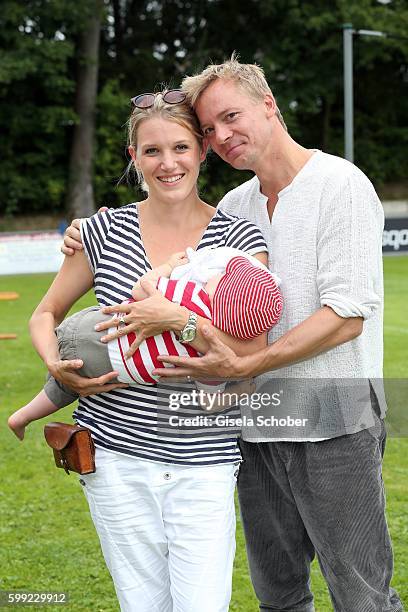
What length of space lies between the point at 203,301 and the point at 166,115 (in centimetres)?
58

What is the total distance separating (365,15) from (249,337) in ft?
117

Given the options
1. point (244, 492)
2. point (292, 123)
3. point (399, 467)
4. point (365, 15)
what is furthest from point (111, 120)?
point (244, 492)

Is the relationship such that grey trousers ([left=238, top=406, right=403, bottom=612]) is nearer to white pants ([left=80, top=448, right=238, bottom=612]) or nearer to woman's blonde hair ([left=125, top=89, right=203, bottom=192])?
white pants ([left=80, top=448, right=238, bottom=612])

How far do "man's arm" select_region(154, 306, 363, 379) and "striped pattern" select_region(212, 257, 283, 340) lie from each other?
0.23ft

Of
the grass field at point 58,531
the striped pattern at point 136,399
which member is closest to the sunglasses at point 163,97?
the striped pattern at point 136,399

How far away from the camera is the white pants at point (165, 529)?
8.67ft

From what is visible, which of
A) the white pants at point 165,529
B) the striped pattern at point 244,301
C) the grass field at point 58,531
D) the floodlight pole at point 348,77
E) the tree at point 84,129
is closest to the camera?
the striped pattern at point 244,301

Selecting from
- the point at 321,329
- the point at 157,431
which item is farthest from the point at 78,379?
the point at 321,329

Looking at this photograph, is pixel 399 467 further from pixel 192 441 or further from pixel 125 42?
pixel 125 42

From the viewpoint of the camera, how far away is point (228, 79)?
2.81 m

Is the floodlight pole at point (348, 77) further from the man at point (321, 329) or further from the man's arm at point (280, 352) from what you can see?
the man's arm at point (280, 352)

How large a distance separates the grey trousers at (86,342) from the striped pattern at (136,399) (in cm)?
7

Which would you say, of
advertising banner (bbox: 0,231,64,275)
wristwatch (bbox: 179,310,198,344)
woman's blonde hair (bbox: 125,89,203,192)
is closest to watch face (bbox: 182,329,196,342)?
wristwatch (bbox: 179,310,198,344)

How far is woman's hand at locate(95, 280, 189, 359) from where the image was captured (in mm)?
2557
